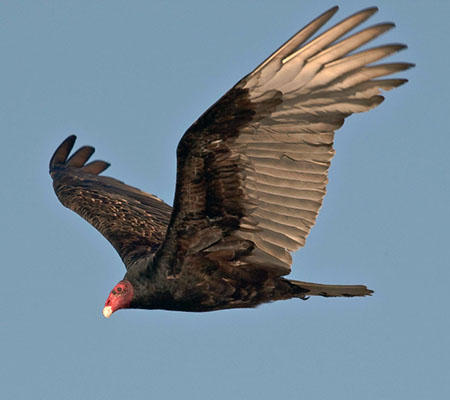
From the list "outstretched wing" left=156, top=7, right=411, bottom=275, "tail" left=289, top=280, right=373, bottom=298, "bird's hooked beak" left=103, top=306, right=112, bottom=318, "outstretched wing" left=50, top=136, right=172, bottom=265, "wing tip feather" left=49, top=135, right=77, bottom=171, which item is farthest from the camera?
"wing tip feather" left=49, top=135, right=77, bottom=171

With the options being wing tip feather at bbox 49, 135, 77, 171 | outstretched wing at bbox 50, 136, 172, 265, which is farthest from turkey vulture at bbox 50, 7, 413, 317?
wing tip feather at bbox 49, 135, 77, 171

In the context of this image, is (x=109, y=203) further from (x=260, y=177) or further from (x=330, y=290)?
(x=260, y=177)

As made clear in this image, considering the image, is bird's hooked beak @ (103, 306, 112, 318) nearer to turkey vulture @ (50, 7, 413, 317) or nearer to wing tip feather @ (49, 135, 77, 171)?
turkey vulture @ (50, 7, 413, 317)

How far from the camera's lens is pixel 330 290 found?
25.0 ft

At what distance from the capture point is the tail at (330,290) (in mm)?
7581

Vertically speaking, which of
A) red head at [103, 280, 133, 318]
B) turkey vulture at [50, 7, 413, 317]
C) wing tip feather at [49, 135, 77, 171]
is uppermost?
wing tip feather at [49, 135, 77, 171]

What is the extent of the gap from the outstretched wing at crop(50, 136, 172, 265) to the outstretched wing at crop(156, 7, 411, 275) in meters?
1.16

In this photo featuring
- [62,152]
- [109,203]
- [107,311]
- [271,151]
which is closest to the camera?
[271,151]

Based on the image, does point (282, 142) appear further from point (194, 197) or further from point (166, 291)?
point (166, 291)

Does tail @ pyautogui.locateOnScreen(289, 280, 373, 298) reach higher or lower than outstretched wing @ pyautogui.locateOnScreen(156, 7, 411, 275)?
lower

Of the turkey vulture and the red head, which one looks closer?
the turkey vulture

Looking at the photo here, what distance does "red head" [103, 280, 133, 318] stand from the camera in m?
7.63

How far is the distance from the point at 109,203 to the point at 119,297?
2.14 m

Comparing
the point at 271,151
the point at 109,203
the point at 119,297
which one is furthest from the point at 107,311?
the point at 109,203
